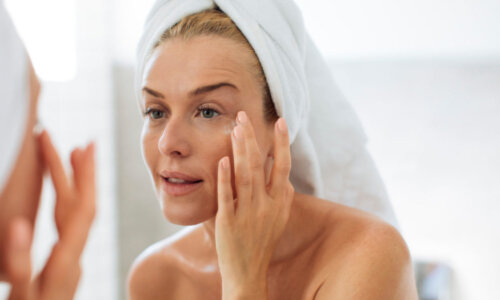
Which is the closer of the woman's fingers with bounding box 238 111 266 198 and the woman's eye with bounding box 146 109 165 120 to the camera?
the woman's fingers with bounding box 238 111 266 198

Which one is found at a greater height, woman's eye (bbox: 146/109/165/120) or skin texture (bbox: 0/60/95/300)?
woman's eye (bbox: 146/109/165/120)

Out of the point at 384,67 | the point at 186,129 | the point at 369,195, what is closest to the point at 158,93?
the point at 186,129

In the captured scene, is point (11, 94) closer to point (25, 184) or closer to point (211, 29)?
point (25, 184)

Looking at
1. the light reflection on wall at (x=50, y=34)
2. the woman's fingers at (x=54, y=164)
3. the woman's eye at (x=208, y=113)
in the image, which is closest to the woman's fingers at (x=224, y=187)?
the woman's eye at (x=208, y=113)

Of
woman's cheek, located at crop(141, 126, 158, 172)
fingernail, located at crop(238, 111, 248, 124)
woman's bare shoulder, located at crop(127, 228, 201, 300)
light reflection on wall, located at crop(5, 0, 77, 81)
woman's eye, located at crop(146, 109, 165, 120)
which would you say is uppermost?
light reflection on wall, located at crop(5, 0, 77, 81)

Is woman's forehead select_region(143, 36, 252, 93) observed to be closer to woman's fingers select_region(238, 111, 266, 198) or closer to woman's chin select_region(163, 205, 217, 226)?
woman's fingers select_region(238, 111, 266, 198)

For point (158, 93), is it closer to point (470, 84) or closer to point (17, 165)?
point (17, 165)

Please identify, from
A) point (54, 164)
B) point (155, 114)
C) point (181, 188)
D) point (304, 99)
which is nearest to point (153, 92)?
point (155, 114)

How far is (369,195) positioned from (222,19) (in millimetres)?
493

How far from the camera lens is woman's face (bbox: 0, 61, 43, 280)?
42cm

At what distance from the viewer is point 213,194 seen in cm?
87

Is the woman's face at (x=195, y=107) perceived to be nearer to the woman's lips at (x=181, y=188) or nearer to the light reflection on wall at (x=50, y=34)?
the woman's lips at (x=181, y=188)

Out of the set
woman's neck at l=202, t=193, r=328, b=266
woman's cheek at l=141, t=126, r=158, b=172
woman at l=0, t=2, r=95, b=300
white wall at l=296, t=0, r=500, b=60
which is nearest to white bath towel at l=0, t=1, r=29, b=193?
woman at l=0, t=2, r=95, b=300

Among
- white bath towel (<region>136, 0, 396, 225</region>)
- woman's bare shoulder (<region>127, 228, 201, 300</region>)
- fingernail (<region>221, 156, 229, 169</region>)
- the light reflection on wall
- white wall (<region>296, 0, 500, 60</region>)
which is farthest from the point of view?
the light reflection on wall
